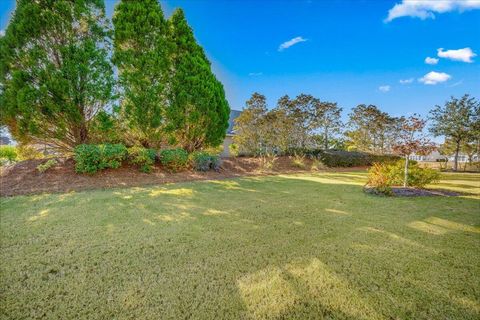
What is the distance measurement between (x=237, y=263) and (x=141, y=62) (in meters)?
9.74

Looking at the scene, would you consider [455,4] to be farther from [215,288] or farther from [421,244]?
[215,288]

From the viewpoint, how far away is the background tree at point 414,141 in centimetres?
698

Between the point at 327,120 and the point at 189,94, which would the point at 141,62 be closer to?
the point at 189,94

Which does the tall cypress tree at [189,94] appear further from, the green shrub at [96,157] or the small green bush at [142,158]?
the green shrub at [96,157]

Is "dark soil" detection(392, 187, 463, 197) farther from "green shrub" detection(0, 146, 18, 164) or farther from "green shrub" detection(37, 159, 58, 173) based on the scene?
"green shrub" detection(0, 146, 18, 164)

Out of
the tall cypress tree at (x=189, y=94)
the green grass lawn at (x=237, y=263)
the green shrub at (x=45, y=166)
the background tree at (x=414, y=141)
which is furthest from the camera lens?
the tall cypress tree at (x=189, y=94)

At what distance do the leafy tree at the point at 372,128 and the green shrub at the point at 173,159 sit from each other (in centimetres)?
1914

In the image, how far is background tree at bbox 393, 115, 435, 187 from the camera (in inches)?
275

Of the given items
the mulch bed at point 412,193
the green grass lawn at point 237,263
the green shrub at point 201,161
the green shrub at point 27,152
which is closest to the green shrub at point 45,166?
the green shrub at point 27,152

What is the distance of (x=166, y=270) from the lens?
2.32 metres

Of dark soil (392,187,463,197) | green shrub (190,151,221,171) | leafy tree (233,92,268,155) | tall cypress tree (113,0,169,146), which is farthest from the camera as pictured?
leafy tree (233,92,268,155)

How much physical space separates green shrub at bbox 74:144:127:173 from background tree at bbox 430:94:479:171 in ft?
84.0

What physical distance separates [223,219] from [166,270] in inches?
70.5

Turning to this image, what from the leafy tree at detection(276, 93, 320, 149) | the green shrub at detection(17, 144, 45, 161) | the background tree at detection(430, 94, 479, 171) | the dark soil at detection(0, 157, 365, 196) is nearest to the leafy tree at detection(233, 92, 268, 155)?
the leafy tree at detection(276, 93, 320, 149)
